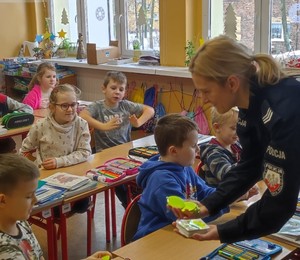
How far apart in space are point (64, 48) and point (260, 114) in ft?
17.7

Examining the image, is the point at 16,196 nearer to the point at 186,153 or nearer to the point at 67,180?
the point at 186,153

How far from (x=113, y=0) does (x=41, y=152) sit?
3.16 meters

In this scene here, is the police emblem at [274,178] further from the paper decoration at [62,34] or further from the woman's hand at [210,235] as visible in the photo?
the paper decoration at [62,34]

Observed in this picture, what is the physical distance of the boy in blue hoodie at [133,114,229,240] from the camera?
6.86 ft

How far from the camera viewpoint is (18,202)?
1.71 m

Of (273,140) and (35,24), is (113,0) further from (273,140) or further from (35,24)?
(273,140)

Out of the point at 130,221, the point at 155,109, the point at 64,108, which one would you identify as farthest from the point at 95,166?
the point at 155,109

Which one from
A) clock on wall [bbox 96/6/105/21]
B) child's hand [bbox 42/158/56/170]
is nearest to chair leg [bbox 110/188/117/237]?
child's hand [bbox 42/158/56/170]

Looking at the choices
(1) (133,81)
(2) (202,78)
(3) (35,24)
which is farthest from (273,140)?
(3) (35,24)

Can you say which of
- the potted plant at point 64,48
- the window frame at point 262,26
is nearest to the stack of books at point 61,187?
the window frame at point 262,26

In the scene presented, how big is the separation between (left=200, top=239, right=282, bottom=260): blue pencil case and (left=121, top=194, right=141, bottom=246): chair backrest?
55cm

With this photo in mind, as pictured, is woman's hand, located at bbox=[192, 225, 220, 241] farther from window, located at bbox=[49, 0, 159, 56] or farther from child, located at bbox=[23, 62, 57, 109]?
window, located at bbox=[49, 0, 159, 56]

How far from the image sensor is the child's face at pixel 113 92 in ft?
12.5

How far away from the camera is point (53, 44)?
6.79 metres
